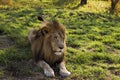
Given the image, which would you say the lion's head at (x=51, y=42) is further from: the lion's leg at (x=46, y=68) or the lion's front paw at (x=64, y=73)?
the lion's front paw at (x=64, y=73)

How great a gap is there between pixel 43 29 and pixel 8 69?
3.30 feet

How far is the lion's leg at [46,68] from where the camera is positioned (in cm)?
583

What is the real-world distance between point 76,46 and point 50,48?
6.68ft

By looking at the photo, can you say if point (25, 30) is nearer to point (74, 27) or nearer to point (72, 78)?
point (74, 27)

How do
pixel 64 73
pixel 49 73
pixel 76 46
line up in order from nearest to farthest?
pixel 49 73, pixel 64 73, pixel 76 46

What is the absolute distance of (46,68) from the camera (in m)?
5.95

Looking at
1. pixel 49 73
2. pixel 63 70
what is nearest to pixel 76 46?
pixel 63 70

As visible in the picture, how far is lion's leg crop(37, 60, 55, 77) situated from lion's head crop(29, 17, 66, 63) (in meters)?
0.10

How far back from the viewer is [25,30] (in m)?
8.55

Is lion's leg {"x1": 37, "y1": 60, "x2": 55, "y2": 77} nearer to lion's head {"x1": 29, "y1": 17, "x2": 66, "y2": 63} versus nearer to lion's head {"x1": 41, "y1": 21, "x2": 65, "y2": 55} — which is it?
lion's head {"x1": 29, "y1": 17, "x2": 66, "y2": 63}

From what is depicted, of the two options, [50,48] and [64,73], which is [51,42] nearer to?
[50,48]

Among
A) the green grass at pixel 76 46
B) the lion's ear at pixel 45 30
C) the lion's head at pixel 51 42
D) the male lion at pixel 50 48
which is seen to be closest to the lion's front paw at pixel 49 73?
the male lion at pixel 50 48

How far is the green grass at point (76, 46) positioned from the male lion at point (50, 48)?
0.55 ft

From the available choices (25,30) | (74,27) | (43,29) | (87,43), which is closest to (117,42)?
(87,43)
